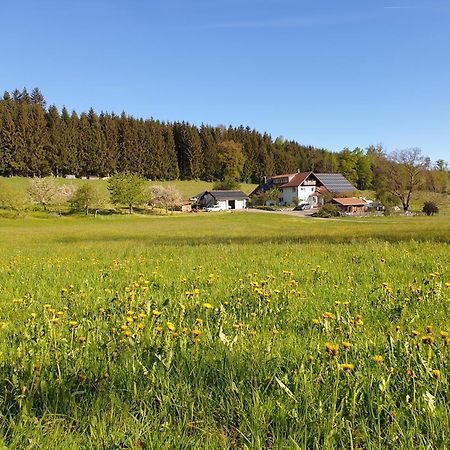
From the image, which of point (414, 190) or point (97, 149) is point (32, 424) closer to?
point (414, 190)

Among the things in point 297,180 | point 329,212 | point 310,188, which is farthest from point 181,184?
point 329,212

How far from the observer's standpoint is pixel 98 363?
301cm

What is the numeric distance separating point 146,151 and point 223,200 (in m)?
39.3

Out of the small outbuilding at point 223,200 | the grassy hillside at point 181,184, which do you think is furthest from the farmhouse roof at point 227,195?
the grassy hillside at point 181,184

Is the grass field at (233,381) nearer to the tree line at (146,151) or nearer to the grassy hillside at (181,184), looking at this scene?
the tree line at (146,151)

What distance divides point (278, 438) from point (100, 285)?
5.48 m

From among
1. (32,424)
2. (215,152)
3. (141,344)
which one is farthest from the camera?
(215,152)

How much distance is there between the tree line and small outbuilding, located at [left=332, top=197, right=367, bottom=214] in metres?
9.21

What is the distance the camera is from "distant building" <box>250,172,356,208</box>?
4572 inches

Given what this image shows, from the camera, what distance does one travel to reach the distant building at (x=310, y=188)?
11612 cm

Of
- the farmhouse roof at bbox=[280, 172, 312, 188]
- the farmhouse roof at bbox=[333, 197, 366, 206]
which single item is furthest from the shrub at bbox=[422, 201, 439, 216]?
the farmhouse roof at bbox=[280, 172, 312, 188]

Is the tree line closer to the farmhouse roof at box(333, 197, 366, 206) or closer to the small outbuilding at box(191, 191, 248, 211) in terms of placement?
the farmhouse roof at box(333, 197, 366, 206)

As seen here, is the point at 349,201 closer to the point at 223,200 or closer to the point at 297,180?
the point at 297,180

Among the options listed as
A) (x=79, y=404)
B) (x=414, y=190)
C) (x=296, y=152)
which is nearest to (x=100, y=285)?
(x=79, y=404)
